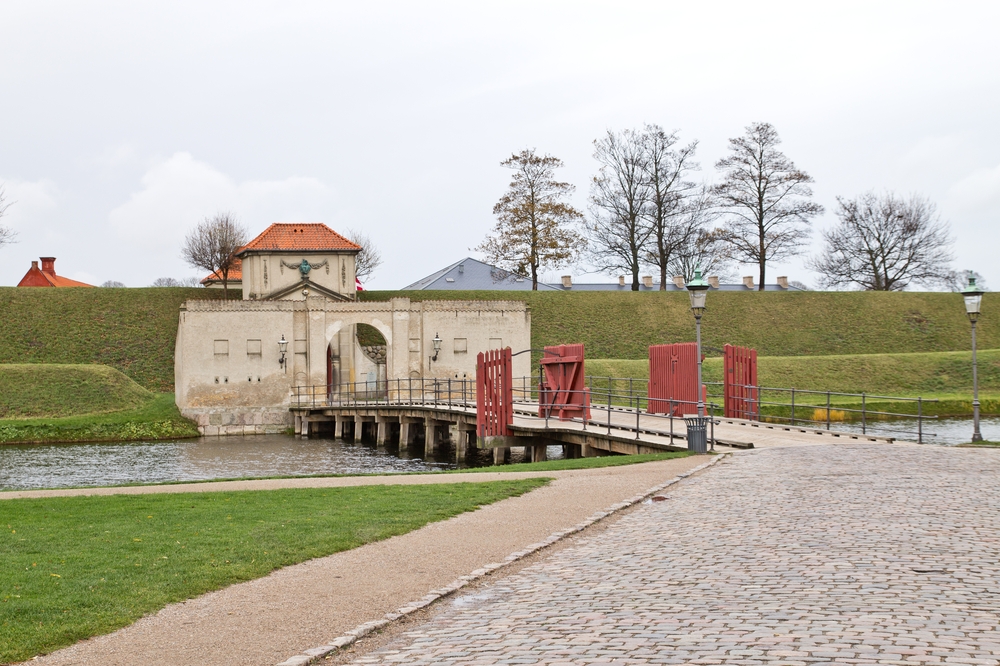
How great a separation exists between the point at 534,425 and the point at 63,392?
23.6 m

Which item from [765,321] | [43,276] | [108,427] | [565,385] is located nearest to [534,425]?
[565,385]

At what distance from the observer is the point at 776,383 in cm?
4694

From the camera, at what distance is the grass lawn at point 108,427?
3722 cm

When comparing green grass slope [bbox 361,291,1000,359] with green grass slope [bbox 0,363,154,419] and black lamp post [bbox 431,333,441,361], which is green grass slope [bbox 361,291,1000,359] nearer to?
black lamp post [bbox 431,333,441,361]

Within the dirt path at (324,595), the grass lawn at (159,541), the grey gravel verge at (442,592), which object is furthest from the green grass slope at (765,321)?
the dirt path at (324,595)

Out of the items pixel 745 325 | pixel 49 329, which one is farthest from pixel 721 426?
pixel 49 329

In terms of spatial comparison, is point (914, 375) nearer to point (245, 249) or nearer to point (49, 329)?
point (245, 249)

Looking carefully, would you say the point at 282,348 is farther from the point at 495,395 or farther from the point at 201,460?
the point at 495,395

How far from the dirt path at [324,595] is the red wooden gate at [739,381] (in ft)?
48.1

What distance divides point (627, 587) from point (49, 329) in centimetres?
5055

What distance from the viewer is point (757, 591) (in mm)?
8141

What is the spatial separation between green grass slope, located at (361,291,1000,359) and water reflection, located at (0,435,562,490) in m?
22.5

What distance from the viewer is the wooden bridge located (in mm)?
22438

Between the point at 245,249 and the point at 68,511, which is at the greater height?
the point at 245,249
